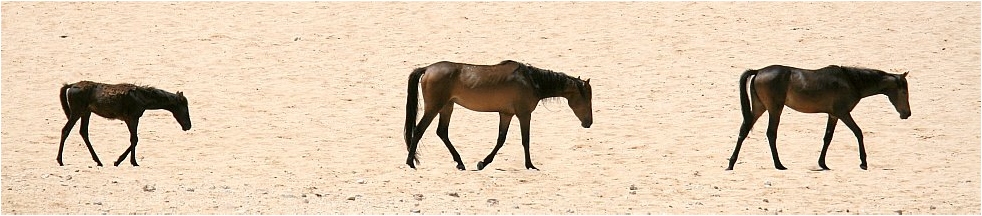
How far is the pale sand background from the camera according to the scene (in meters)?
11.3

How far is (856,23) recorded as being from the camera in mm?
23344

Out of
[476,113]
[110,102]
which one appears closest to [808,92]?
[476,113]

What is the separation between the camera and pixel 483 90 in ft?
42.4

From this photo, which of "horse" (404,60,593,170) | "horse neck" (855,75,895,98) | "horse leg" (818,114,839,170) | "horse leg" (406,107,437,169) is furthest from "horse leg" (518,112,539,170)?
"horse neck" (855,75,895,98)

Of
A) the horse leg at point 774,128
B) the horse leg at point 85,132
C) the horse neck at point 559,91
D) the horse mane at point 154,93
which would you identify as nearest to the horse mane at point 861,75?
the horse leg at point 774,128

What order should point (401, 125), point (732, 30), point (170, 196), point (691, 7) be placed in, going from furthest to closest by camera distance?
point (691, 7)
point (732, 30)
point (401, 125)
point (170, 196)

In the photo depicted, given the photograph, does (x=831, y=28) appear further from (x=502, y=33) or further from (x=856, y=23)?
(x=502, y=33)

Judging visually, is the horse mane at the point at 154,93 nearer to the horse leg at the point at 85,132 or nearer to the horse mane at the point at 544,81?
the horse leg at the point at 85,132

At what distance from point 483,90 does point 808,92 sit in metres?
2.88

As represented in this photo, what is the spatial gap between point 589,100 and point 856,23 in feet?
36.1

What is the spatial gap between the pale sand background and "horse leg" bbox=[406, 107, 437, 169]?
251mm

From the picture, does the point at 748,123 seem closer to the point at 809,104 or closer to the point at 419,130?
the point at 809,104

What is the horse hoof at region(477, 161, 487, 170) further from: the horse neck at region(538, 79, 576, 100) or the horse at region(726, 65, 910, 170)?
the horse at region(726, 65, 910, 170)

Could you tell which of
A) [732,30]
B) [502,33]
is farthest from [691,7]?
[502,33]
